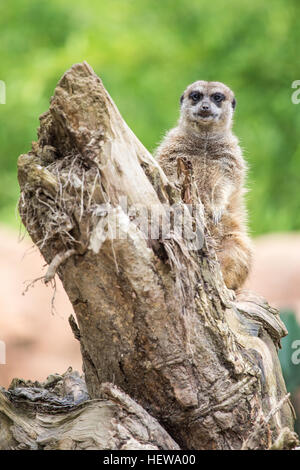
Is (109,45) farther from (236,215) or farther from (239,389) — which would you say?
(239,389)

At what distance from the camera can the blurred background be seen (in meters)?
9.62

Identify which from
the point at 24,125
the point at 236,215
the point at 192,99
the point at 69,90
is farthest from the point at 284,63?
the point at 69,90

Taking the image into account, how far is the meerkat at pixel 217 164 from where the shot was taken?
446 centimetres

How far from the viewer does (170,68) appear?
33.5 feet

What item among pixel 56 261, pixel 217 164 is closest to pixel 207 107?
pixel 217 164

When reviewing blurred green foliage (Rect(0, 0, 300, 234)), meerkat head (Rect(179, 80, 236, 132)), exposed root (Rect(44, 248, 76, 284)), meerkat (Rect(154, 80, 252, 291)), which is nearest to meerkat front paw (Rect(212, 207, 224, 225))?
meerkat (Rect(154, 80, 252, 291))

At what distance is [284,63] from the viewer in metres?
9.92

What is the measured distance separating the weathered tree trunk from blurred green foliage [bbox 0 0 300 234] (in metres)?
6.47

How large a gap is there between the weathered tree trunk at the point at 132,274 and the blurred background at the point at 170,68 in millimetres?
6240

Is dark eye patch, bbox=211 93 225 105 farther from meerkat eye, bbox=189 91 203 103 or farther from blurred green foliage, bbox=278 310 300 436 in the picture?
blurred green foliage, bbox=278 310 300 436

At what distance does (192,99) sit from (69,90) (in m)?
2.92

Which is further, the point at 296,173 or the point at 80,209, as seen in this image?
the point at 296,173

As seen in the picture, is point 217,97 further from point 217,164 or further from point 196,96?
point 217,164

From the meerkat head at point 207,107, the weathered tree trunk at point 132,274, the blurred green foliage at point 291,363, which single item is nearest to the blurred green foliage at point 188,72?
the meerkat head at point 207,107
